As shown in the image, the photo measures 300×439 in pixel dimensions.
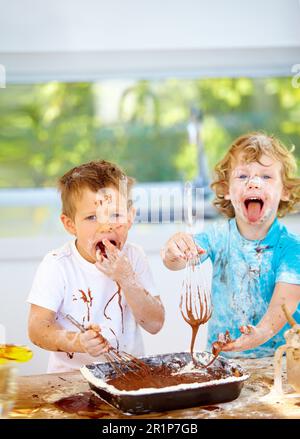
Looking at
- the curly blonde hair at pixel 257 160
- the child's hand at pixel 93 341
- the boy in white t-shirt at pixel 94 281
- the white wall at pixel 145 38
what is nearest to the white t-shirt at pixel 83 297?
the boy in white t-shirt at pixel 94 281

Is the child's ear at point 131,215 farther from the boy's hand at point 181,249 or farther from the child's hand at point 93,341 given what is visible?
the child's hand at point 93,341

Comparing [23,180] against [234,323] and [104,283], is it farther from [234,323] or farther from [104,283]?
[234,323]

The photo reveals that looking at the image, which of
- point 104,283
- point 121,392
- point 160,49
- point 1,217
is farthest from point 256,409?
point 160,49

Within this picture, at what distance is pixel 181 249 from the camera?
1.43 m

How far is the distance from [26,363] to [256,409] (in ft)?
1.61

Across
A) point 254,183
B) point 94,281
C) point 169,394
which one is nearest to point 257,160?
point 254,183

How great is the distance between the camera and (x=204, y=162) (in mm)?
1544

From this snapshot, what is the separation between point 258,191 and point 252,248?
4.5 inches

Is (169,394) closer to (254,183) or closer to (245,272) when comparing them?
(245,272)

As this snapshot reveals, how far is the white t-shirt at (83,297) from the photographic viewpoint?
1.35 m

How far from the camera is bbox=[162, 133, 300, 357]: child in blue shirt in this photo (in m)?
1.39

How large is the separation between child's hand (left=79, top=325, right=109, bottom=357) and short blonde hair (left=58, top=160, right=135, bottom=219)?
0.82 ft

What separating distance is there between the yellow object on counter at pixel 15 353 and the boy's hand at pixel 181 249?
332 mm

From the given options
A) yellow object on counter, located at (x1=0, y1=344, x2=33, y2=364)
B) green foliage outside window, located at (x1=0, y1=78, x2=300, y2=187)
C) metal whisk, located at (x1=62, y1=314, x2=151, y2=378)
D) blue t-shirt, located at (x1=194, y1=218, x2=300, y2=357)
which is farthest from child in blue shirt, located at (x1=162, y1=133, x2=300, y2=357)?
yellow object on counter, located at (x1=0, y1=344, x2=33, y2=364)
